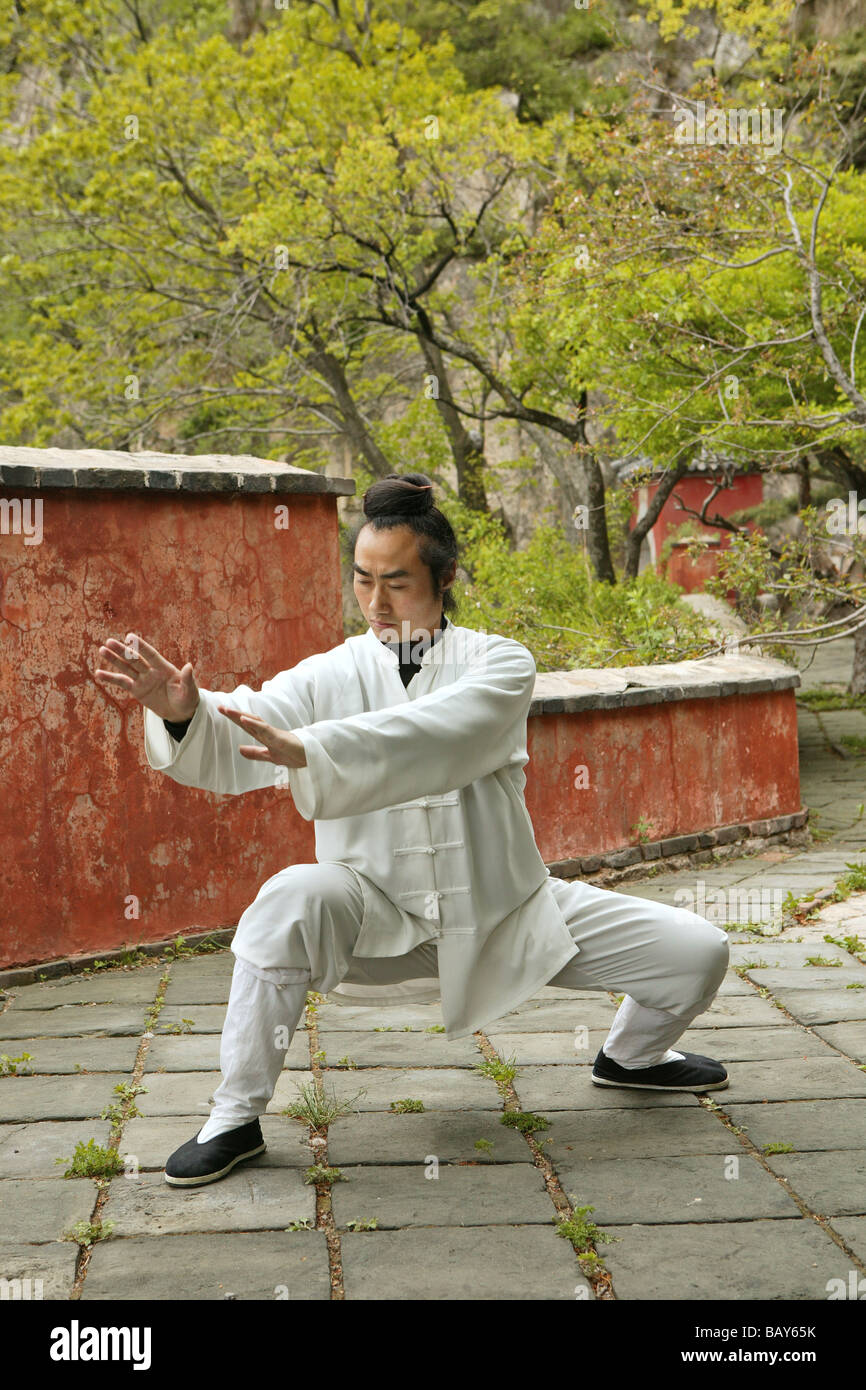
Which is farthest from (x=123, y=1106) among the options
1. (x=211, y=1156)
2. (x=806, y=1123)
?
(x=806, y=1123)

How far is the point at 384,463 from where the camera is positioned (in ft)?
56.2

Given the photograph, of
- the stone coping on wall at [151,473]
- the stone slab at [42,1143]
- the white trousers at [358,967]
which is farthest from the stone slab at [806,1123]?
the stone coping on wall at [151,473]

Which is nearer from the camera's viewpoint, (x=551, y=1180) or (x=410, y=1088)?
(x=551, y=1180)

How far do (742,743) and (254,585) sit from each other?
10.9ft

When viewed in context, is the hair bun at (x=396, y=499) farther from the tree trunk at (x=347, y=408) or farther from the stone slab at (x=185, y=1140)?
the tree trunk at (x=347, y=408)

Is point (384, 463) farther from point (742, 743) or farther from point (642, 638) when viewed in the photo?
point (742, 743)

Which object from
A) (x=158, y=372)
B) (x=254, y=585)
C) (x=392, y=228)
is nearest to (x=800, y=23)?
(x=392, y=228)

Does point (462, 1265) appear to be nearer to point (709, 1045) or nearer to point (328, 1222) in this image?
point (328, 1222)

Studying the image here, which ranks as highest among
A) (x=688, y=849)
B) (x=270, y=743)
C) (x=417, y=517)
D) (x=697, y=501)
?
(x=697, y=501)

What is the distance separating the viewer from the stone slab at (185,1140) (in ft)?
10.3

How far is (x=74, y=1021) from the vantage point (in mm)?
4391

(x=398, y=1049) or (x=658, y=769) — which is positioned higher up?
(x=658, y=769)

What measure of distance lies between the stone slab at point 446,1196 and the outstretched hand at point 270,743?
98cm

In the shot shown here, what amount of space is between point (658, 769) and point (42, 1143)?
4.38m
